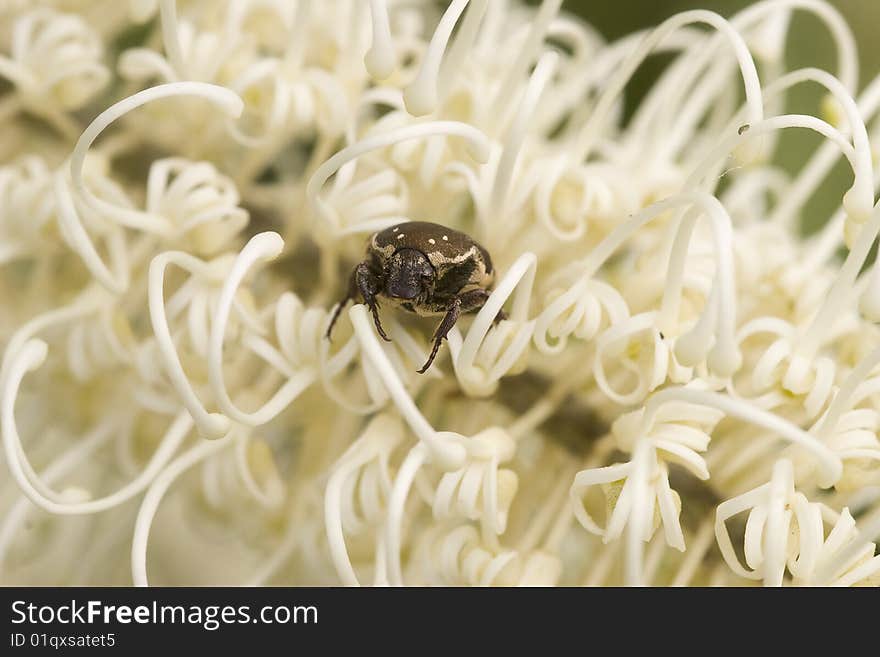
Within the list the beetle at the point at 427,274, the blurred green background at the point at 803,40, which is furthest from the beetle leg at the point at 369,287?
the blurred green background at the point at 803,40

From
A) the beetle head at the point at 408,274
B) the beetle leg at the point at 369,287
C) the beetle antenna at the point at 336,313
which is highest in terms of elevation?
the beetle head at the point at 408,274

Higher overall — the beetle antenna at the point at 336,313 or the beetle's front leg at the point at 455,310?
the beetle's front leg at the point at 455,310

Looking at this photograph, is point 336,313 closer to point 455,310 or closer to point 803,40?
point 455,310

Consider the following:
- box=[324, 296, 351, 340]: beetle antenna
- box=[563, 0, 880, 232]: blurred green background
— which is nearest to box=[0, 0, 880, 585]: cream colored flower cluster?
box=[324, 296, 351, 340]: beetle antenna

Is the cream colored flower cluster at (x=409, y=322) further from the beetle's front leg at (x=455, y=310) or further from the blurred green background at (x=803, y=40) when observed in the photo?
the blurred green background at (x=803, y=40)

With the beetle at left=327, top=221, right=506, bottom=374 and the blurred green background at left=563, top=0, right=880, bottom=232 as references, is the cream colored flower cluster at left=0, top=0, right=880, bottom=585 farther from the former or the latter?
the blurred green background at left=563, top=0, right=880, bottom=232

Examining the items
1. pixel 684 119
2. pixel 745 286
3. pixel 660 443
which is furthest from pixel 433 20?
pixel 660 443
